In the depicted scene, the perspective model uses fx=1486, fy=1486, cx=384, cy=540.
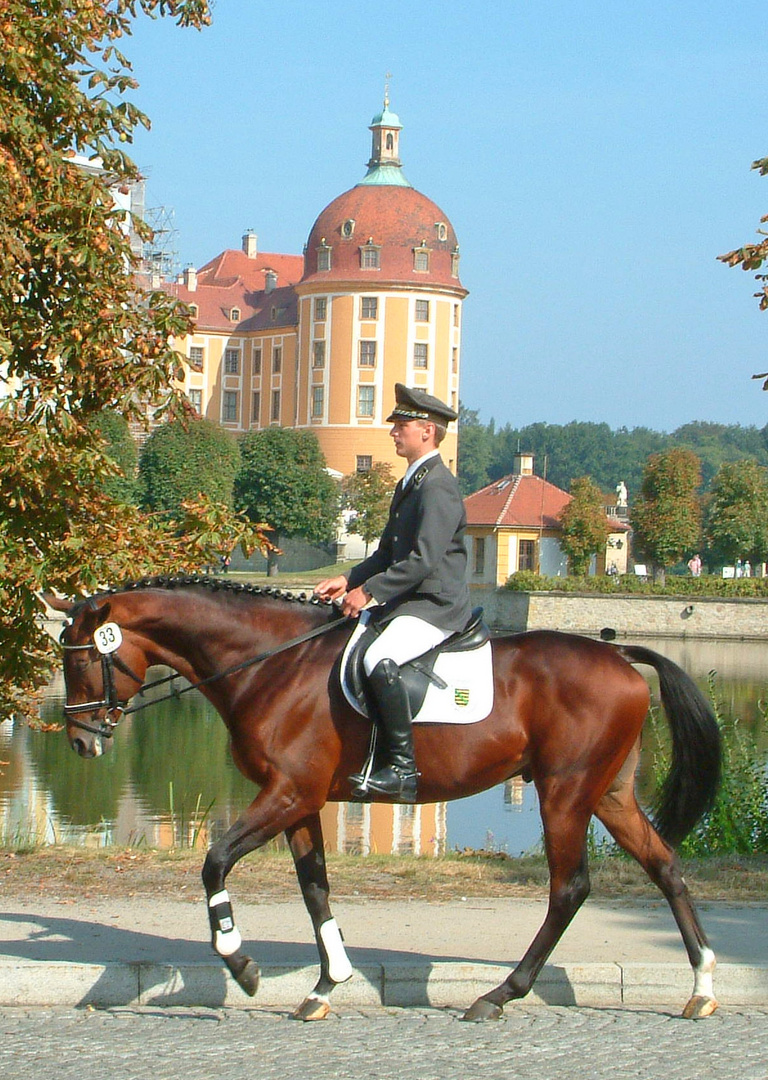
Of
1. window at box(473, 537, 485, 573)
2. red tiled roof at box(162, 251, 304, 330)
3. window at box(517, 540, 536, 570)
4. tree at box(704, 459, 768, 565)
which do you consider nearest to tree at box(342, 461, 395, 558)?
window at box(473, 537, 485, 573)

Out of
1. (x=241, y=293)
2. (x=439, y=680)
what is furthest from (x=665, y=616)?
(x=241, y=293)

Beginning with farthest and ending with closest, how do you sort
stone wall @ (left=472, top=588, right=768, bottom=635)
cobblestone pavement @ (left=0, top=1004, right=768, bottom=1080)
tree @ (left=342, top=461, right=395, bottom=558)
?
1. tree @ (left=342, top=461, right=395, bottom=558)
2. stone wall @ (left=472, top=588, right=768, bottom=635)
3. cobblestone pavement @ (left=0, top=1004, right=768, bottom=1080)

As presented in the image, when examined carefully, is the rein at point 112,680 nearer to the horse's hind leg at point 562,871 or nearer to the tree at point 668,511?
the horse's hind leg at point 562,871

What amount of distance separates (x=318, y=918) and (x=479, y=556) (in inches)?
2883

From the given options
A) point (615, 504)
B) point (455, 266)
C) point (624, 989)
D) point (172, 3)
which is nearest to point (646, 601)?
point (615, 504)

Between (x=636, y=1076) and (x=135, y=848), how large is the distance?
584cm

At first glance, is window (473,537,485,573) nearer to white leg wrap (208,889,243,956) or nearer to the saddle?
the saddle

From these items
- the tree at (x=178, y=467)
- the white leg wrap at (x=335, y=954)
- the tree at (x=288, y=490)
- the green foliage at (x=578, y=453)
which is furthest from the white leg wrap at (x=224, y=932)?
the green foliage at (x=578, y=453)

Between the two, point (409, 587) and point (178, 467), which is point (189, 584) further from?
point (178, 467)

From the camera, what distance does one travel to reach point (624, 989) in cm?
706

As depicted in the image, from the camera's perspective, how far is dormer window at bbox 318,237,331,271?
4277 inches

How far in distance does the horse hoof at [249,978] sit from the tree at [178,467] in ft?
246

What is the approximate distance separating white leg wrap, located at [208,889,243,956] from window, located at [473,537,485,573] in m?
72.7

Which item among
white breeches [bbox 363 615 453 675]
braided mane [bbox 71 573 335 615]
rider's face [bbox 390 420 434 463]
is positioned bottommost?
white breeches [bbox 363 615 453 675]
